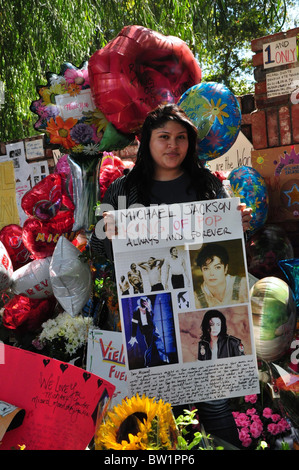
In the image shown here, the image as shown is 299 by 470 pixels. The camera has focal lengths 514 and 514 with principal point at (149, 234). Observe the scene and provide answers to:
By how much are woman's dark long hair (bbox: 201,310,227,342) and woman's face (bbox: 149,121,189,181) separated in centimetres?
59

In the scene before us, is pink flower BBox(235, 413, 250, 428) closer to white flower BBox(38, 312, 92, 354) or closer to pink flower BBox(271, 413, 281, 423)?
pink flower BBox(271, 413, 281, 423)

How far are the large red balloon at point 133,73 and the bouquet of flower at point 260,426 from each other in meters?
1.46

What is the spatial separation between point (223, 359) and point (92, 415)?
0.46m

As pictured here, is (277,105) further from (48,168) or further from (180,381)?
(48,168)

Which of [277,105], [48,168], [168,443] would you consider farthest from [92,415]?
[48,168]

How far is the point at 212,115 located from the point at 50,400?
159 cm

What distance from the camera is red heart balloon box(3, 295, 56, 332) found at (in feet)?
9.94

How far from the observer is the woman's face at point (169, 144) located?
6.33 ft

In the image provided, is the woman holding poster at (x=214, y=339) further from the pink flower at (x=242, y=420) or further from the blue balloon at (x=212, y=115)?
the blue balloon at (x=212, y=115)

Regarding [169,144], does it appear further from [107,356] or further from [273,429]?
[273,429]

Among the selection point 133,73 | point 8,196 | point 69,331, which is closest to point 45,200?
point 69,331

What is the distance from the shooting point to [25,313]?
9.93ft

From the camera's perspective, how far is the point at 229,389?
1688 mm

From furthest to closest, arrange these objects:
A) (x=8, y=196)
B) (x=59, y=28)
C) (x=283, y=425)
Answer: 1. (x=8, y=196)
2. (x=59, y=28)
3. (x=283, y=425)
